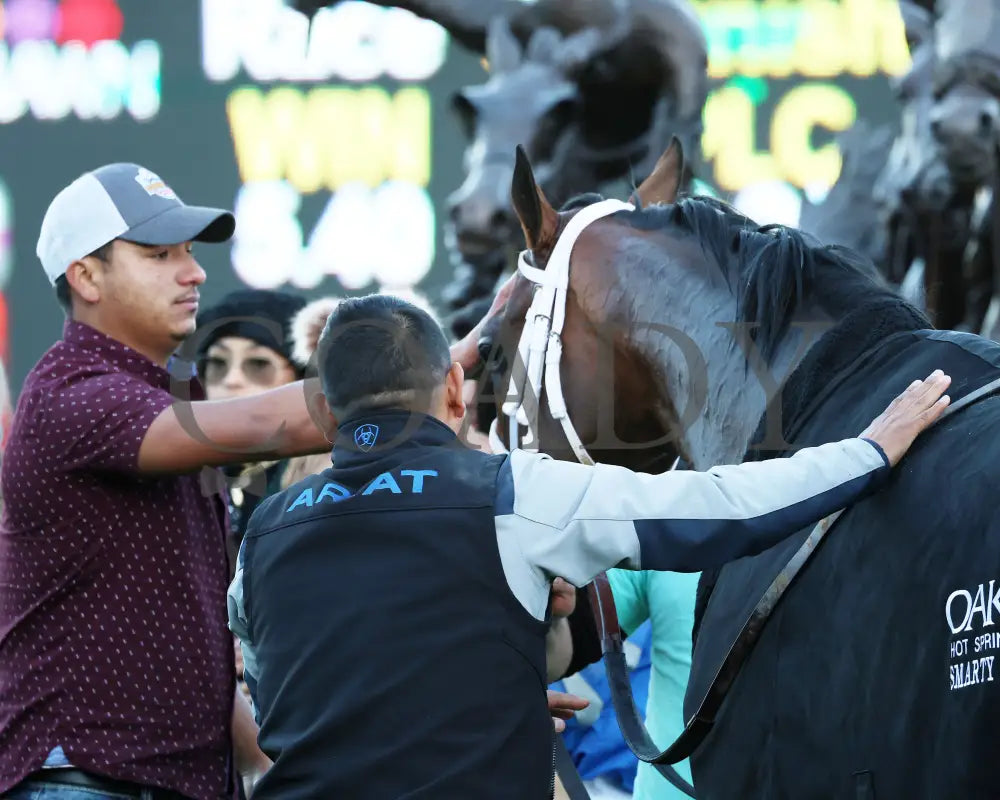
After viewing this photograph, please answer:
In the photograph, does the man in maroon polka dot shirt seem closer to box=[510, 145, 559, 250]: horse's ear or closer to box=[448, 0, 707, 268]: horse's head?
box=[510, 145, 559, 250]: horse's ear

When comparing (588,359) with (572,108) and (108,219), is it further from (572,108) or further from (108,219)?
(572,108)

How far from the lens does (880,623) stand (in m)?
1.89

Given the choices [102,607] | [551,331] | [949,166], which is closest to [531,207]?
[551,331]

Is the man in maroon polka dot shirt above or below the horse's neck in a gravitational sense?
below

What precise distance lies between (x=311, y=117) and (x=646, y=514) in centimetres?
733

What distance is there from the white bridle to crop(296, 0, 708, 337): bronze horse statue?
3.23m

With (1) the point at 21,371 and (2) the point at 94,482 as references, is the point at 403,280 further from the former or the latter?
(2) the point at 94,482

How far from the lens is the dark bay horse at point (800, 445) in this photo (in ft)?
5.84

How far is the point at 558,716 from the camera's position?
2484 mm

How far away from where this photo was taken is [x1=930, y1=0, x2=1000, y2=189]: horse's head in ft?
19.1

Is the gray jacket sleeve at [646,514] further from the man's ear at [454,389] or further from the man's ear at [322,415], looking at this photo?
the man's ear at [322,415]

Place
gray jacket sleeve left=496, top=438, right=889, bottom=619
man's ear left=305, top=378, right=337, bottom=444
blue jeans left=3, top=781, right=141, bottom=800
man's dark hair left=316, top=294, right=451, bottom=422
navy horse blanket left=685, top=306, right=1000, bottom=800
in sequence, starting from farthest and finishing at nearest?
blue jeans left=3, top=781, right=141, bottom=800, man's ear left=305, top=378, right=337, bottom=444, man's dark hair left=316, top=294, right=451, bottom=422, gray jacket sleeve left=496, top=438, right=889, bottom=619, navy horse blanket left=685, top=306, right=1000, bottom=800

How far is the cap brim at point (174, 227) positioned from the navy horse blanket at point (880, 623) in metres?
1.08

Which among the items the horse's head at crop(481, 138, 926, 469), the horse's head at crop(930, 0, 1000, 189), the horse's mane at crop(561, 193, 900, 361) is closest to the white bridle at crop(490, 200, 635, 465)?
the horse's head at crop(481, 138, 926, 469)
